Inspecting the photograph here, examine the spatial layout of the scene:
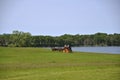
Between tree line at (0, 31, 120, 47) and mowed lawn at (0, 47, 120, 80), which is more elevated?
Result: tree line at (0, 31, 120, 47)

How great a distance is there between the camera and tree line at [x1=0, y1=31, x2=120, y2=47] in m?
135

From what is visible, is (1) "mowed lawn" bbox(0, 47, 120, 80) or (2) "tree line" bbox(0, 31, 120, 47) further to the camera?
(2) "tree line" bbox(0, 31, 120, 47)

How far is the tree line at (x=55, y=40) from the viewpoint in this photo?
13500cm

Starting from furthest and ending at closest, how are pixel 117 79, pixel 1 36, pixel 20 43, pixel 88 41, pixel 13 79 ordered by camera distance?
pixel 88 41 < pixel 1 36 < pixel 20 43 < pixel 13 79 < pixel 117 79

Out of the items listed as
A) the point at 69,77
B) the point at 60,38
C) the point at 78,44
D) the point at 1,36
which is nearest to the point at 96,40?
the point at 78,44

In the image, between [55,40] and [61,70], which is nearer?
[61,70]

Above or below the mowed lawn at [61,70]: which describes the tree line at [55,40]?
above

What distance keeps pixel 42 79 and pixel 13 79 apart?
174cm

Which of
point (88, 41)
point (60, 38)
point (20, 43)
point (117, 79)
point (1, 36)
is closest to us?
point (117, 79)

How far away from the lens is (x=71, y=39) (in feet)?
553

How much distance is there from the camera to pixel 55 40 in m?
167

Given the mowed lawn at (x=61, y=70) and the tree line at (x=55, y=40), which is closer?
the mowed lawn at (x=61, y=70)

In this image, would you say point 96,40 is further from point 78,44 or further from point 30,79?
point 30,79

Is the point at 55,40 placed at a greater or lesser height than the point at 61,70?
greater
